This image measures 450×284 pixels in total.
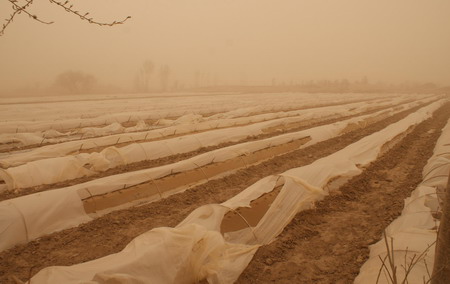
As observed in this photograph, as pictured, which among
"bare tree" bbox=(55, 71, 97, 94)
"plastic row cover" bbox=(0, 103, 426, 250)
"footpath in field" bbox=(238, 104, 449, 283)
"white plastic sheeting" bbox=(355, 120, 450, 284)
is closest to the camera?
"white plastic sheeting" bbox=(355, 120, 450, 284)

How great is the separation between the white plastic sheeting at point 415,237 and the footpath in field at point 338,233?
0.91 feet

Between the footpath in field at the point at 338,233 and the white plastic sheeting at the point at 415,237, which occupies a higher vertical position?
the white plastic sheeting at the point at 415,237

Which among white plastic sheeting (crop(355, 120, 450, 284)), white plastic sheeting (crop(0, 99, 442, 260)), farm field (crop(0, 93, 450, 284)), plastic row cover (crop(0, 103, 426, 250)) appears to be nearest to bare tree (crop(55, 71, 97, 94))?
farm field (crop(0, 93, 450, 284))

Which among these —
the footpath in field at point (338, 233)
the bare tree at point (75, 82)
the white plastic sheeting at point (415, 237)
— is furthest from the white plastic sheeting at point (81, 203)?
the bare tree at point (75, 82)

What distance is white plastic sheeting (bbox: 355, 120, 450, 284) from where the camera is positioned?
2997 mm

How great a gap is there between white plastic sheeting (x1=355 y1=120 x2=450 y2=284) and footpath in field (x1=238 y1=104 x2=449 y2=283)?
28cm

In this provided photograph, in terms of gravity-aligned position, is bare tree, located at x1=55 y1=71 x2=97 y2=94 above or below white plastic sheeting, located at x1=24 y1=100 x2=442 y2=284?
above

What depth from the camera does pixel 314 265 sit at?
13.0 feet

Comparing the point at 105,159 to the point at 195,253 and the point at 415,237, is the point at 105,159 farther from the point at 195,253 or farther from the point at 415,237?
the point at 415,237

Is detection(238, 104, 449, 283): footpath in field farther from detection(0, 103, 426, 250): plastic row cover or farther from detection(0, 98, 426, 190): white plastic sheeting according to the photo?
detection(0, 98, 426, 190): white plastic sheeting

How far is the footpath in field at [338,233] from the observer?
377 cm

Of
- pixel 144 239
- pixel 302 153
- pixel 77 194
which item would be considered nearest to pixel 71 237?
pixel 77 194

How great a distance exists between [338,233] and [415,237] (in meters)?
1.31

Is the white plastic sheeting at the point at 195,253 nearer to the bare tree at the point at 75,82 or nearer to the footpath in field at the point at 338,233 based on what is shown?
the footpath in field at the point at 338,233
